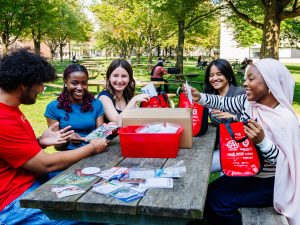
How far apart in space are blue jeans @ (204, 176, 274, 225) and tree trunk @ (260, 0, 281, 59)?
37.7 ft

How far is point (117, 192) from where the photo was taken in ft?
6.42

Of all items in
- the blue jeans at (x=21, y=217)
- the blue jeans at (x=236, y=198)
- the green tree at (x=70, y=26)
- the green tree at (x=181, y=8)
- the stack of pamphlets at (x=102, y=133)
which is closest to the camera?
the blue jeans at (x=21, y=217)

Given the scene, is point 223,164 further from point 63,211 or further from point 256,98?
point 63,211

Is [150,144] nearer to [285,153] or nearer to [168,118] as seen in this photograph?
[168,118]

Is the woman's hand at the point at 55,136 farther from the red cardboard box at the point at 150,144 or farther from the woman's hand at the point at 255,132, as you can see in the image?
the woman's hand at the point at 255,132

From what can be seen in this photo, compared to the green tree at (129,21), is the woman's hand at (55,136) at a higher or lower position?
lower

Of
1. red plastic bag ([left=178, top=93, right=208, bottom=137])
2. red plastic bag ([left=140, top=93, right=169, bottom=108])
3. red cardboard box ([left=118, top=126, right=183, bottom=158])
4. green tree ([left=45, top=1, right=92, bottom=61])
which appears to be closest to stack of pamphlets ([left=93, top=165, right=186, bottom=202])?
red cardboard box ([left=118, top=126, right=183, bottom=158])

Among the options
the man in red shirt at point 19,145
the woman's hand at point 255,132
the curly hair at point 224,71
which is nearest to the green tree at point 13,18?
the curly hair at point 224,71

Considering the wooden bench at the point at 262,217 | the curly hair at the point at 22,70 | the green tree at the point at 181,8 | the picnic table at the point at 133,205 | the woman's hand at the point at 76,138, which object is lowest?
the wooden bench at the point at 262,217

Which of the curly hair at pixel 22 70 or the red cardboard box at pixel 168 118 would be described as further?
the red cardboard box at pixel 168 118

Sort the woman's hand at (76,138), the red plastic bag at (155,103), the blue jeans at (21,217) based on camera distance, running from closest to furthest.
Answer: the blue jeans at (21,217) → the woman's hand at (76,138) → the red plastic bag at (155,103)

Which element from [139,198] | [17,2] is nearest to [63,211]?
[139,198]

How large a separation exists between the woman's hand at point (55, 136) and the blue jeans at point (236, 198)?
3.90ft

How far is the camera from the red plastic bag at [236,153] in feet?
7.67
